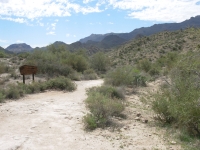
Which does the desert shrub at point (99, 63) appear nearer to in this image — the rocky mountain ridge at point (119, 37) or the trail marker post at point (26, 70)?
the trail marker post at point (26, 70)

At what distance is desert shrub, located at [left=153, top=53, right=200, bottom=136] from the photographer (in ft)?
21.8

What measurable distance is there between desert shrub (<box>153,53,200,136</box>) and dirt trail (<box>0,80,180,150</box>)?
0.84 metres

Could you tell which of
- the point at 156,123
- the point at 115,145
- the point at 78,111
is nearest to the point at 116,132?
the point at 115,145

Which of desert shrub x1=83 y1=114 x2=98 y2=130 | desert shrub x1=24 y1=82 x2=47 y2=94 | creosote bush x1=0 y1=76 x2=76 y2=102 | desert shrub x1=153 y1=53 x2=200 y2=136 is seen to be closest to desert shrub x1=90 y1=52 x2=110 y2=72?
creosote bush x1=0 y1=76 x2=76 y2=102

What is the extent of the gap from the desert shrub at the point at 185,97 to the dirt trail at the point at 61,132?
2.76ft

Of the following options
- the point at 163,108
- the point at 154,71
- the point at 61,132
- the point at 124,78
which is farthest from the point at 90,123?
the point at 154,71

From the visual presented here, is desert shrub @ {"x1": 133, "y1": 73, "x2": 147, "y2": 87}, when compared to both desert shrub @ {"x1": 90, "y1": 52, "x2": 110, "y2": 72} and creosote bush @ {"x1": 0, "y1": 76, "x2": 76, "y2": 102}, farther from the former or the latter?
desert shrub @ {"x1": 90, "y1": 52, "x2": 110, "y2": 72}

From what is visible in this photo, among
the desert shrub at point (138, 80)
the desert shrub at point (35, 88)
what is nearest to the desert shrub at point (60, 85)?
the desert shrub at point (35, 88)

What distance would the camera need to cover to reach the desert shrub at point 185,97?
21.8ft

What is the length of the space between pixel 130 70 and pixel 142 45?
117 ft

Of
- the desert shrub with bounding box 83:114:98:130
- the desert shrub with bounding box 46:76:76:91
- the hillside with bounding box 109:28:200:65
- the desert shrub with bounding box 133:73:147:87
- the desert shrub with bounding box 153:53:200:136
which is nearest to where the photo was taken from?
the desert shrub with bounding box 153:53:200:136

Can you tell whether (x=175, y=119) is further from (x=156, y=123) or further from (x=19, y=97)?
(x=19, y=97)

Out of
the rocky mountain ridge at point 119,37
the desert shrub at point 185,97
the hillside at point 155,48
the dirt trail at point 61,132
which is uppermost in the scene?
the rocky mountain ridge at point 119,37

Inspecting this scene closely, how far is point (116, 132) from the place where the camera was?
7480 millimetres
